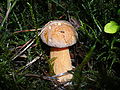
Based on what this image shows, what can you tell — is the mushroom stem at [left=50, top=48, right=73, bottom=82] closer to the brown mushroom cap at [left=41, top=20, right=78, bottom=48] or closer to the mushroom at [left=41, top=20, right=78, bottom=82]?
the mushroom at [left=41, top=20, right=78, bottom=82]

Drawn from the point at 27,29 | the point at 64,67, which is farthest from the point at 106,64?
the point at 27,29

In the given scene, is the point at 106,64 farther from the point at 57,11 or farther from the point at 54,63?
the point at 57,11

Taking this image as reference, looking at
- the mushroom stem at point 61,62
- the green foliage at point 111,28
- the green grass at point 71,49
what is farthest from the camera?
the mushroom stem at point 61,62

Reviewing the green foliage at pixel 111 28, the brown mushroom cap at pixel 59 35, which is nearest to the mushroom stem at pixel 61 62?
the brown mushroom cap at pixel 59 35

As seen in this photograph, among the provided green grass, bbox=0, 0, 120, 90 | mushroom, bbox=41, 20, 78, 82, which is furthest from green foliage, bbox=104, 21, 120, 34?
mushroom, bbox=41, 20, 78, 82

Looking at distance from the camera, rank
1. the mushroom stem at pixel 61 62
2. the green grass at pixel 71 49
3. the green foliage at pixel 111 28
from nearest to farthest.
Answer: the green foliage at pixel 111 28
the green grass at pixel 71 49
the mushroom stem at pixel 61 62

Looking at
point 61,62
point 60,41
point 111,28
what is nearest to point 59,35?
point 60,41

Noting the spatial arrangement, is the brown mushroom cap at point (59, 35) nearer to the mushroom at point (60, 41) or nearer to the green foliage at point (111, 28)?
the mushroom at point (60, 41)
